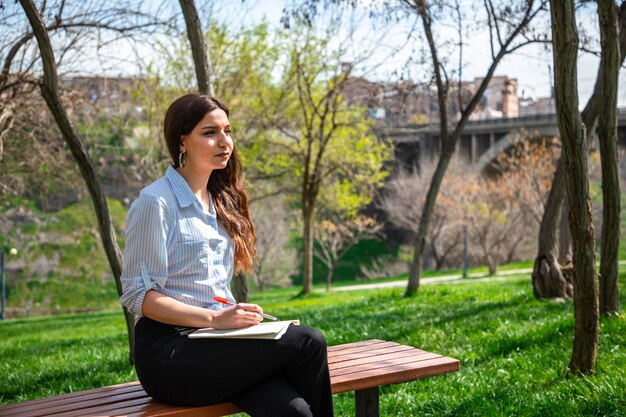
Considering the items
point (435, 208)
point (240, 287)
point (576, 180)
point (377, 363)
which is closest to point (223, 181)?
→ point (377, 363)

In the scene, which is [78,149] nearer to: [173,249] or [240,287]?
[240,287]

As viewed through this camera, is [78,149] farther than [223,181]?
Yes

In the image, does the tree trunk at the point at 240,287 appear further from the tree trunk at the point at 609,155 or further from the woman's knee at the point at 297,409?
the woman's knee at the point at 297,409

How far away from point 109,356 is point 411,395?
3104 mm

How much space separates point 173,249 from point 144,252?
131mm

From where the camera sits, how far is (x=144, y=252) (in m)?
2.80

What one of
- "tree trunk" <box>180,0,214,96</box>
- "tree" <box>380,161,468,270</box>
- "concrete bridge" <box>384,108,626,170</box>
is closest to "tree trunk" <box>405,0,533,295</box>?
"tree trunk" <box>180,0,214,96</box>

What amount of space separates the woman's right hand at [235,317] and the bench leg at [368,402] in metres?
0.77

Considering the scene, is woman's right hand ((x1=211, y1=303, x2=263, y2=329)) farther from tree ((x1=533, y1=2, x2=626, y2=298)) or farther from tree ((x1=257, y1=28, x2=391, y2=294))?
tree ((x1=257, y1=28, x2=391, y2=294))

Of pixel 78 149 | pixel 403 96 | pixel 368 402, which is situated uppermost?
pixel 403 96

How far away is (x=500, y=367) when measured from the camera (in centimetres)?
474

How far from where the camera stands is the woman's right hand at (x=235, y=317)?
2771 mm

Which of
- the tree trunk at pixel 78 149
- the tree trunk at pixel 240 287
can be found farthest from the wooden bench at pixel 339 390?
the tree trunk at pixel 240 287

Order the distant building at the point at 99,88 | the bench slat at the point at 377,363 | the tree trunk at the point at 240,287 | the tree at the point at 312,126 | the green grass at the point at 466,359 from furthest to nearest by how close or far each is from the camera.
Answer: the tree at the point at 312,126 → the distant building at the point at 99,88 → the tree trunk at the point at 240,287 → the green grass at the point at 466,359 → the bench slat at the point at 377,363
